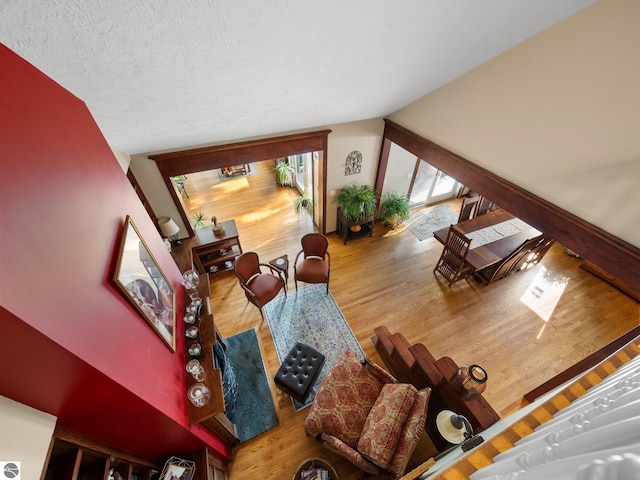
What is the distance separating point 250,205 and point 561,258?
21.2ft

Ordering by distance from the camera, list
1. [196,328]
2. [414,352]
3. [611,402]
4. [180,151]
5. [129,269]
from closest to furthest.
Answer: [611,402] < [129,269] < [196,328] < [414,352] < [180,151]

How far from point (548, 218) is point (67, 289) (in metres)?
3.48

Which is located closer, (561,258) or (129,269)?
(129,269)

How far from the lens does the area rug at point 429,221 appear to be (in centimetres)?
518

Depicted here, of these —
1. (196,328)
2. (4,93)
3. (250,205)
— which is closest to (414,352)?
(196,328)

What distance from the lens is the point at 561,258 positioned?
15.0 feet

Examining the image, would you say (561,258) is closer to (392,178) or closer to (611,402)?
(392,178)

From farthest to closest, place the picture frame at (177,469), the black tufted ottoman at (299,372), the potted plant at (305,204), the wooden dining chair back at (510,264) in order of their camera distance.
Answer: the potted plant at (305,204)
the wooden dining chair back at (510,264)
the black tufted ottoman at (299,372)
the picture frame at (177,469)

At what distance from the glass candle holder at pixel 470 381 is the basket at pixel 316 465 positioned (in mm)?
1302

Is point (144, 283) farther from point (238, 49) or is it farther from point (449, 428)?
point (449, 428)

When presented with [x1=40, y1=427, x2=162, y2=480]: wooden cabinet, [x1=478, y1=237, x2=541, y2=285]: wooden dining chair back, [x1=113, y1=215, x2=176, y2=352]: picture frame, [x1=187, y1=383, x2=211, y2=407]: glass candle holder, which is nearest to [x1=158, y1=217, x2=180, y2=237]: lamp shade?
[x1=113, y1=215, x2=176, y2=352]: picture frame

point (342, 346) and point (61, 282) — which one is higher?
point (342, 346)

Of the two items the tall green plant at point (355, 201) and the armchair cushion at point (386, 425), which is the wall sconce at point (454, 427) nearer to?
the armchair cushion at point (386, 425)

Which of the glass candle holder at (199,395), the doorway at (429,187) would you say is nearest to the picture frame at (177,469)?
the glass candle holder at (199,395)
